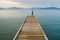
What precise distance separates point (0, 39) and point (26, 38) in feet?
14.0

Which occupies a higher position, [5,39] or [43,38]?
[43,38]

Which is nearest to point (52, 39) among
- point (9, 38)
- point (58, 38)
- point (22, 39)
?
point (58, 38)

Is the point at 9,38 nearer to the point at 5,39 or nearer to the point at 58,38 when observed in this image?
the point at 5,39

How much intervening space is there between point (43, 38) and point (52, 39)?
4.08m

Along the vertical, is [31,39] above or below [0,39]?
above

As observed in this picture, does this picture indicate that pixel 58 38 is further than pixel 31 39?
Yes

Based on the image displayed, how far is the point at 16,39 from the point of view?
12336 millimetres

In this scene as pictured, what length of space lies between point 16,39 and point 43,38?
193cm

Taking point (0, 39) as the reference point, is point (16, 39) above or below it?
above

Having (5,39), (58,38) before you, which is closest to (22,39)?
(5,39)

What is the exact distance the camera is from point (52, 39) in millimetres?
16656

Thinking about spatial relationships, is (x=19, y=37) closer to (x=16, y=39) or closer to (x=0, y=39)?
(x=16, y=39)

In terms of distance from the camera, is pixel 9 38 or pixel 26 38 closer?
pixel 26 38

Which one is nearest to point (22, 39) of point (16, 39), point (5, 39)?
point (16, 39)
